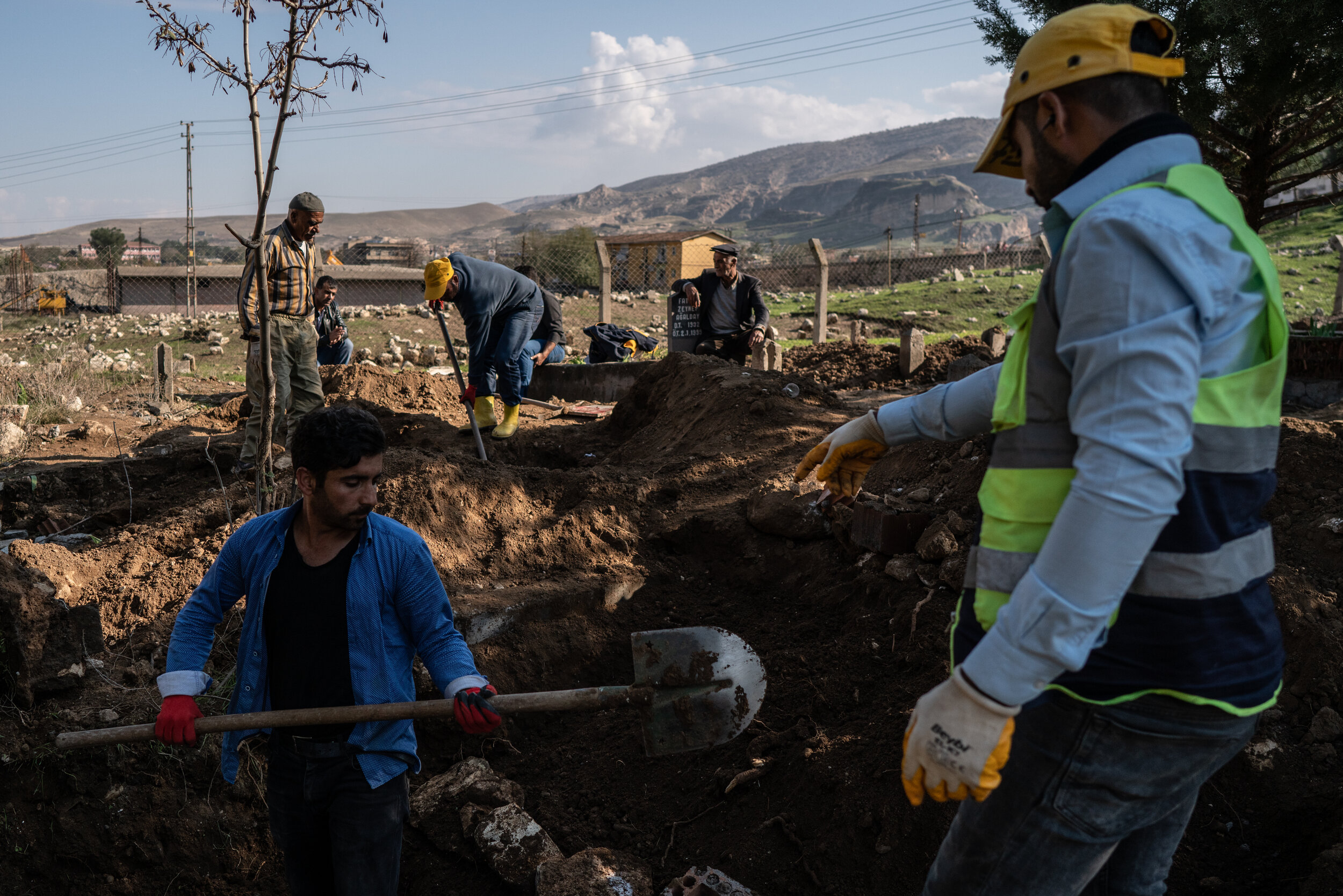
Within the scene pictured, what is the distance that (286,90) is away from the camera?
134 inches

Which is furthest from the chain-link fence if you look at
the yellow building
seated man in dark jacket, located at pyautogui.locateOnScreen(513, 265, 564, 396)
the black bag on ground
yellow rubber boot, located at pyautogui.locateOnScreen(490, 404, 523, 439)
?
yellow rubber boot, located at pyautogui.locateOnScreen(490, 404, 523, 439)

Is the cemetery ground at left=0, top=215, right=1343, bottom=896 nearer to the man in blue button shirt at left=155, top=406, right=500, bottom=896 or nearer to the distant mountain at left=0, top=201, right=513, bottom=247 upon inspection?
the man in blue button shirt at left=155, top=406, right=500, bottom=896

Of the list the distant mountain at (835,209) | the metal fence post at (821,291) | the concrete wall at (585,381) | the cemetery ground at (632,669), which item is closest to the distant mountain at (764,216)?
the distant mountain at (835,209)

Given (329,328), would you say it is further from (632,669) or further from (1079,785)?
(1079,785)

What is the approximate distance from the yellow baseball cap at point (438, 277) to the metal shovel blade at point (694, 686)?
4770 millimetres

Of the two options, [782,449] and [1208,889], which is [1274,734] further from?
[782,449]

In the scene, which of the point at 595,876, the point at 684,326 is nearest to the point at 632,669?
the point at 595,876

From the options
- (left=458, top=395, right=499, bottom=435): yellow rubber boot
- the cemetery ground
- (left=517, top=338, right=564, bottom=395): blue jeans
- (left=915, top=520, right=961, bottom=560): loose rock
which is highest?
(left=517, top=338, right=564, bottom=395): blue jeans

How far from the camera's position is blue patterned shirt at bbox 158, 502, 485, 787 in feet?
7.29

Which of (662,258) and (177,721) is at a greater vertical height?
(662,258)

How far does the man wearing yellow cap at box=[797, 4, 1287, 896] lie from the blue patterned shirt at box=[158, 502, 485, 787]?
4.45 ft

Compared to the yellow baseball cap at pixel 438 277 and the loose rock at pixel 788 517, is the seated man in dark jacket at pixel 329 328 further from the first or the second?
the loose rock at pixel 788 517

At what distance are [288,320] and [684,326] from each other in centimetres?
370

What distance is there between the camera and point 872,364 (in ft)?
35.7
